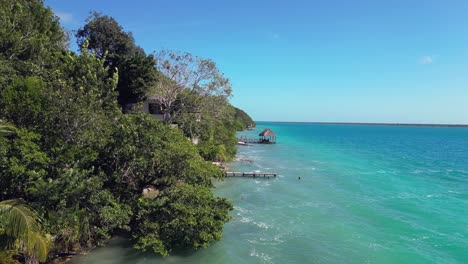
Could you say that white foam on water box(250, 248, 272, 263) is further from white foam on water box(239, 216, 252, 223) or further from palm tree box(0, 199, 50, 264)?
palm tree box(0, 199, 50, 264)

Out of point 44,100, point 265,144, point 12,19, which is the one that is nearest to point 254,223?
point 44,100

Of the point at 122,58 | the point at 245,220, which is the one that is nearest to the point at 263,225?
the point at 245,220

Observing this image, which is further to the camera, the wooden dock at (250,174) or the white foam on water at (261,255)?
the wooden dock at (250,174)

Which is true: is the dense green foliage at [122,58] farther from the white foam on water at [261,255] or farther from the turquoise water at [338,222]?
the white foam on water at [261,255]

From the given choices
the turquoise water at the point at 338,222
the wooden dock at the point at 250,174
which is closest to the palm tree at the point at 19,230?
the turquoise water at the point at 338,222

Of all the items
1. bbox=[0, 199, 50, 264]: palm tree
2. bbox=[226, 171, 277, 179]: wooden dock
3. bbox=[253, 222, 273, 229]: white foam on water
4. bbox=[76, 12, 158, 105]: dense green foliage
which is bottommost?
bbox=[253, 222, 273, 229]: white foam on water

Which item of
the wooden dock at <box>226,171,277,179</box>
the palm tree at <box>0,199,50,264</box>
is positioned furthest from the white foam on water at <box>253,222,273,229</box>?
the wooden dock at <box>226,171,277,179</box>
